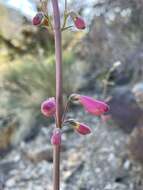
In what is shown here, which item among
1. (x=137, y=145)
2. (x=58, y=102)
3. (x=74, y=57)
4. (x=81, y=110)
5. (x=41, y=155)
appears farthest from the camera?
(x=74, y=57)

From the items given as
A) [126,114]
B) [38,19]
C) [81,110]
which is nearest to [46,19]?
[38,19]

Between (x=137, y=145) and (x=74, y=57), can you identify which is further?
(x=74, y=57)

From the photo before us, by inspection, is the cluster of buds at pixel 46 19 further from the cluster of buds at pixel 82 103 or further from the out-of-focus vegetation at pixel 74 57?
the out-of-focus vegetation at pixel 74 57

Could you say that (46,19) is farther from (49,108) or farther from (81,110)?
(81,110)

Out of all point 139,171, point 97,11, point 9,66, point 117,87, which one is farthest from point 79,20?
point 9,66

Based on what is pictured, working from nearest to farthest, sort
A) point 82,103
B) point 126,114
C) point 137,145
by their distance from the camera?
point 82,103
point 137,145
point 126,114

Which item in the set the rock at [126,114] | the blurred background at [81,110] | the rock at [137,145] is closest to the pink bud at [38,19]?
the blurred background at [81,110]

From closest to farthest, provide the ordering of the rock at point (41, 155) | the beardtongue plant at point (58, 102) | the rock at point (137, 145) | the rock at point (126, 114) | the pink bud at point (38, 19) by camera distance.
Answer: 1. the beardtongue plant at point (58, 102)
2. the pink bud at point (38, 19)
3. the rock at point (137, 145)
4. the rock at point (126, 114)
5. the rock at point (41, 155)

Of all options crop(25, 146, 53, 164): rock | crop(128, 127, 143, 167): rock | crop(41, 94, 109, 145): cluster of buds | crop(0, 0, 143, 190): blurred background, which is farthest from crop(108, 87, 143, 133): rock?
crop(41, 94, 109, 145): cluster of buds

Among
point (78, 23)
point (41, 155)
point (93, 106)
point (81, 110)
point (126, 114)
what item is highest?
point (78, 23)
